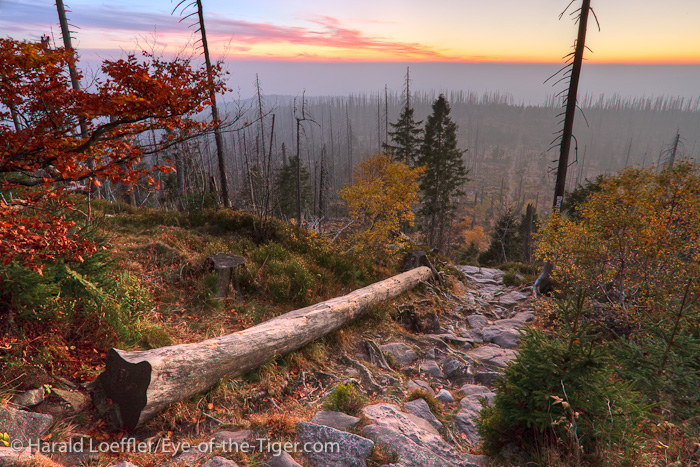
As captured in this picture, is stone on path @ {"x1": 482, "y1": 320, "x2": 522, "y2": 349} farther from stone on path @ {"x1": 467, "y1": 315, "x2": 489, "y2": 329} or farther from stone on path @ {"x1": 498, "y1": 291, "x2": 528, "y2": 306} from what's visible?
stone on path @ {"x1": 498, "y1": 291, "x2": 528, "y2": 306}

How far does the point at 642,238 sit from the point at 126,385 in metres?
9.54

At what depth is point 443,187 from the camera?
28.1 meters

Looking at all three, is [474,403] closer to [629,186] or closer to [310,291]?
[310,291]

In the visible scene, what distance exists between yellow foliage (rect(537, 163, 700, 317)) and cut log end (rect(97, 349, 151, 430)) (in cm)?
852

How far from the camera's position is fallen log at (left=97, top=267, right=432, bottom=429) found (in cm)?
366

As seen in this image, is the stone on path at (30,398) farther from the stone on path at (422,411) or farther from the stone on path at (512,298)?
the stone on path at (512,298)

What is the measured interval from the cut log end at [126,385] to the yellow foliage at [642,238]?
335 inches

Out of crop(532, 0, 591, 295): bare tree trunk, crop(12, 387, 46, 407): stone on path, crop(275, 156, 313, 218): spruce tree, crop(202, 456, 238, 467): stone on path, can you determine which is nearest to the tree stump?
crop(12, 387, 46, 407): stone on path

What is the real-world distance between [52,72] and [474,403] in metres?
8.09

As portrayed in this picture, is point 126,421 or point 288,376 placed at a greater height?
point 126,421

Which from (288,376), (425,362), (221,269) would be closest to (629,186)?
(425,362)

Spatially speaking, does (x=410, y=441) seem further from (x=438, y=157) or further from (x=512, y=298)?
(x=438, y=157)

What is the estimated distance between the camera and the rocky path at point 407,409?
3279mm

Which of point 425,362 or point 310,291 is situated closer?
point 425,362
